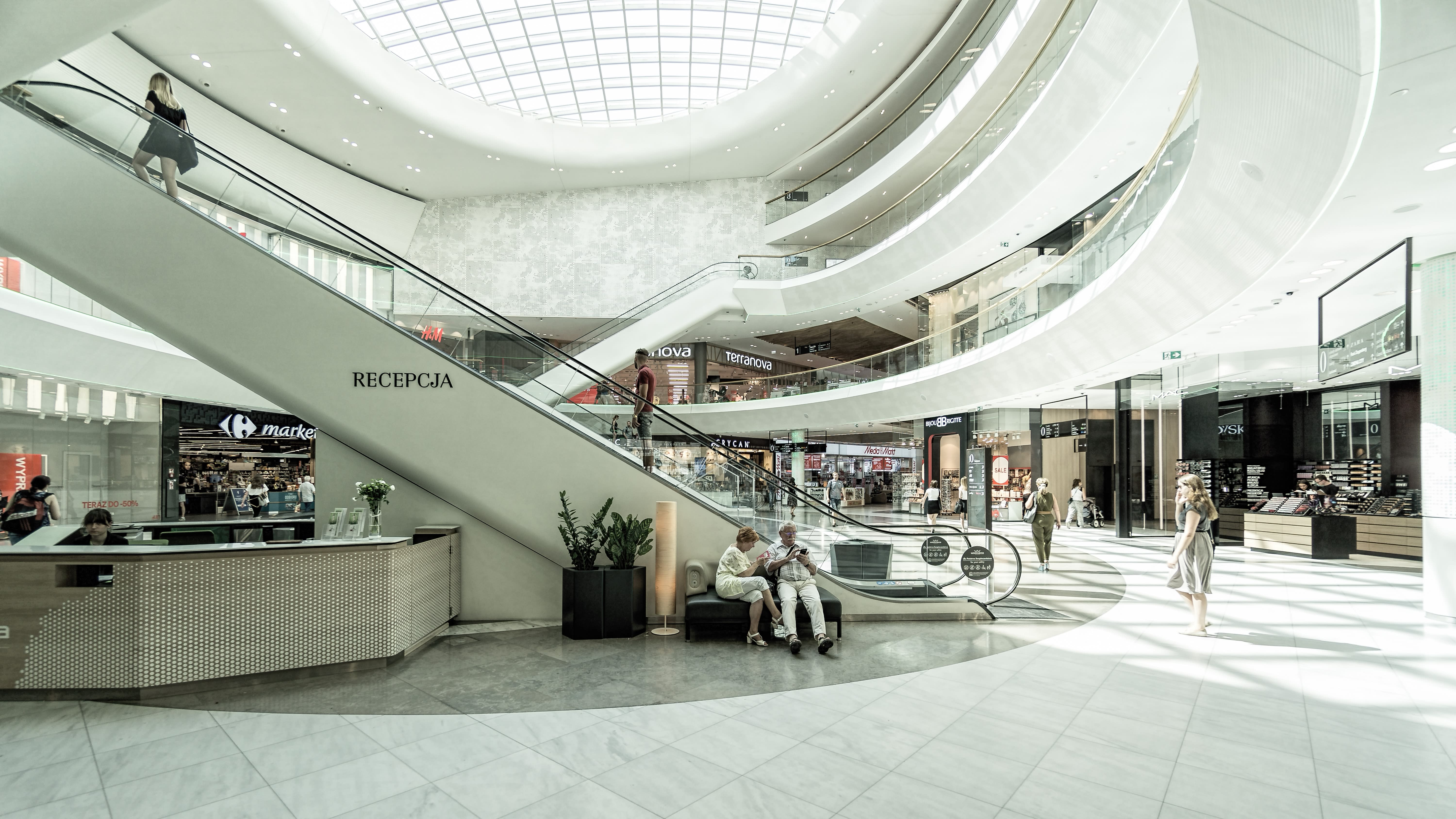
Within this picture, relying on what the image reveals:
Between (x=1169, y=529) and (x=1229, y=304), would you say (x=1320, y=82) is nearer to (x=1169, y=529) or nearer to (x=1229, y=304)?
(x=1229, y=304)

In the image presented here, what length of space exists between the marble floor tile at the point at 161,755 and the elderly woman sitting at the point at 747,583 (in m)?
3.96

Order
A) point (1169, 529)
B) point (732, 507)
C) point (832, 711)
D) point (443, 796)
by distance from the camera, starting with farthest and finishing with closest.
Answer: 1. point (1169, 529)
2. point (732, 507)
3. point (832, 711)
4. point (443, 796)

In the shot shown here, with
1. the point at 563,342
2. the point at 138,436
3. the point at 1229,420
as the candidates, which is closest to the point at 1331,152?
the point at 1229,420

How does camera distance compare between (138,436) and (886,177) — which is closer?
(138,436)

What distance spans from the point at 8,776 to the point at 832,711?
4557 millimetres

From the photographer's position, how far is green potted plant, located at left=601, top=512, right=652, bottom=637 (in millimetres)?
6766

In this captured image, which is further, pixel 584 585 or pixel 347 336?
pixel 347 336

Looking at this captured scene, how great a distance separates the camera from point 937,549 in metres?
7.71

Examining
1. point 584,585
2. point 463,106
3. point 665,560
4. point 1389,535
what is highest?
point 463,106

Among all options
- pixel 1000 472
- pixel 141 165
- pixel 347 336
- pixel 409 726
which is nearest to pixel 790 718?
pixel 409 726

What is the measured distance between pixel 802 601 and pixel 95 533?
20.1ft

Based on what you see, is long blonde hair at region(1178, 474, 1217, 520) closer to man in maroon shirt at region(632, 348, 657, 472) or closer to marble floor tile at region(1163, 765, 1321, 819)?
marble floor tile at region(1163, 765, 1321, 819)

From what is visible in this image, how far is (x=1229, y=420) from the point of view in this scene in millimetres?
18125

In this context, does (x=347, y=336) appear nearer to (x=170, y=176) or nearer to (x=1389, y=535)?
(x=170, y=176)
